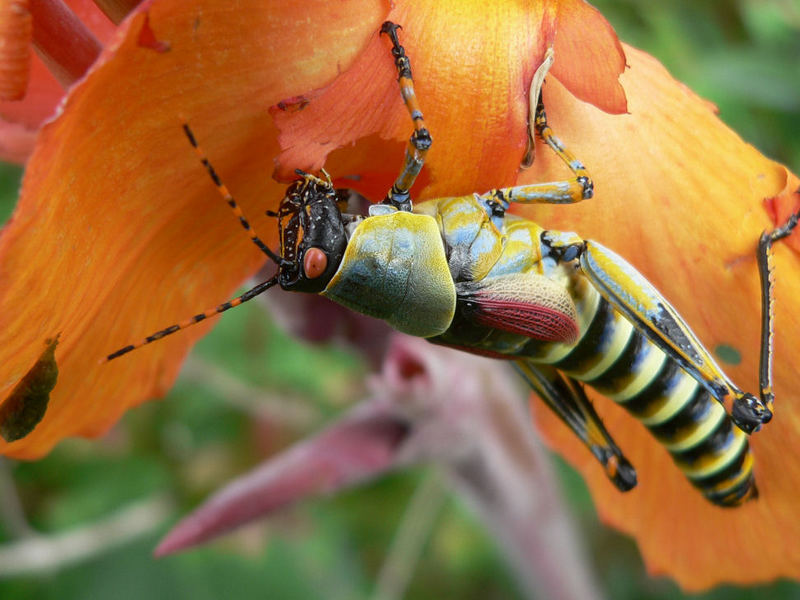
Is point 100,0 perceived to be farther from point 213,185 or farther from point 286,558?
point 286,558

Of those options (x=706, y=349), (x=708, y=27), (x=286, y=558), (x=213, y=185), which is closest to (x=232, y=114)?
(x=213, y=185)

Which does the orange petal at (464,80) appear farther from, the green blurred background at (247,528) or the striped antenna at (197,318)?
the green blurred background at (247,528)

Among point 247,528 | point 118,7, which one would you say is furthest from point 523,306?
point 247,528

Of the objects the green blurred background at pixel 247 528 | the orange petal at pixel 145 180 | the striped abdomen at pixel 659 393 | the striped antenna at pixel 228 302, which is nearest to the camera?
the orange petal at pixel 145 180

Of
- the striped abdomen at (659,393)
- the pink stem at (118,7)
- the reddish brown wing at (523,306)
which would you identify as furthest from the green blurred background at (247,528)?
the pink stem at (118,7)

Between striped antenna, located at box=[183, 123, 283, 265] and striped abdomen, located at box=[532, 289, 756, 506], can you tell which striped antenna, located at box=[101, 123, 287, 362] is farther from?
striped abdomen, located at box=[532, 289, 756, 506]

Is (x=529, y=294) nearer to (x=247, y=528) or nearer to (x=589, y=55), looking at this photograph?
(x=589, y=55)
